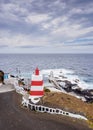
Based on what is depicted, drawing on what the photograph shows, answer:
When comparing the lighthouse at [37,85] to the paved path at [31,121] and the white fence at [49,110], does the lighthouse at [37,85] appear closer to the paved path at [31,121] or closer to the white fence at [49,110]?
the white fence at [49,110]

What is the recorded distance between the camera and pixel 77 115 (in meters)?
8.61

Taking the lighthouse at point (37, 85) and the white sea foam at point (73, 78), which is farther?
the white sea foam at point (73, 78)

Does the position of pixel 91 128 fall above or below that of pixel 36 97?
below

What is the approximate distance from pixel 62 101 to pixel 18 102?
256 centimetres

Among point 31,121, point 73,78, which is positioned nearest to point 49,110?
point 31,121

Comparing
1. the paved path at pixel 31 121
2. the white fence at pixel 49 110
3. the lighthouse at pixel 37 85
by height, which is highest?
the lighthouse at pixel 37 85

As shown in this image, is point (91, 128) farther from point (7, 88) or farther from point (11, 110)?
point (7, 88)

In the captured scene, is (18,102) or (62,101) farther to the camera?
(18,102)

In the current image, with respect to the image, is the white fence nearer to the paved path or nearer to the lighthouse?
the paved path

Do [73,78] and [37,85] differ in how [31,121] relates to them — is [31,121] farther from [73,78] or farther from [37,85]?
[73,78]

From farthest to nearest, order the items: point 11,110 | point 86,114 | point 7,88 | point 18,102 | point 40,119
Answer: point 7,88 < point 18,102 < point 11,110 < point 86,114 < point 40,119

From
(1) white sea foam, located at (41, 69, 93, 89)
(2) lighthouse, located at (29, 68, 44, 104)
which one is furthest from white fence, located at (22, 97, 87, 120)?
(1) white sea foam, located at (41, 69, 93, 89)

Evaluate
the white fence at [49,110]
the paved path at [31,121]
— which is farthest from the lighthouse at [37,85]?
the paved path at [31,121]

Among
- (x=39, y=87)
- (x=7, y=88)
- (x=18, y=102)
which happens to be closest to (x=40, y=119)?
(x=39, y=87)
